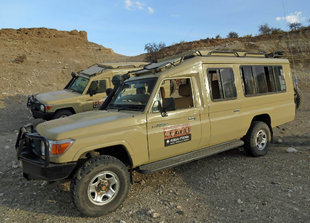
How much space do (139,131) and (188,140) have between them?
3.26ft

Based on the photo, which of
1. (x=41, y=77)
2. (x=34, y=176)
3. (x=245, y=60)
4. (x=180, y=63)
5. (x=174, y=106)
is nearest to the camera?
(x=34, y=176)

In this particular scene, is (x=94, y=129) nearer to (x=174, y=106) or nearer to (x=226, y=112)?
(x=174, y=106)

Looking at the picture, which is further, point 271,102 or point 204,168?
point 271,102

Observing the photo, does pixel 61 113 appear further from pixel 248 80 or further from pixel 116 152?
pixel 248 80

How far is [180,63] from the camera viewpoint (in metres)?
4.37

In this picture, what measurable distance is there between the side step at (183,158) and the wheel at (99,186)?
0.40 m

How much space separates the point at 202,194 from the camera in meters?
3.78

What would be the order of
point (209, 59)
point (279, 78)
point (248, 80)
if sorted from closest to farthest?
1. point (209, 59)
2. point (248, 80)
3. point (279, 78)

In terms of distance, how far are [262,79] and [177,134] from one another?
2803 millimetres

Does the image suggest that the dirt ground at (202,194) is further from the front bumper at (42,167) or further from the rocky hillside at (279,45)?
the rocky hillside at (279,45)

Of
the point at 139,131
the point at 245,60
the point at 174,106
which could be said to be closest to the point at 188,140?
the point at 174,106

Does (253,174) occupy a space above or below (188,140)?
below

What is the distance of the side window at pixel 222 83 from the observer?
4615 millimetres

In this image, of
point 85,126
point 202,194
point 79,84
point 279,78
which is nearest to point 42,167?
point 85,126
